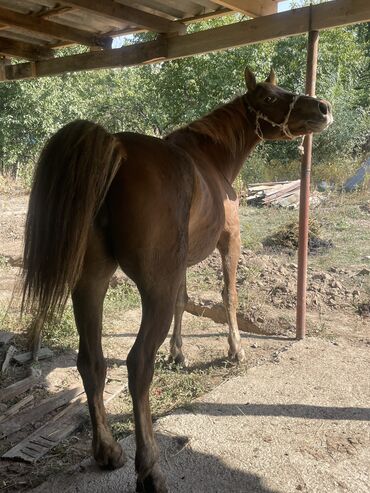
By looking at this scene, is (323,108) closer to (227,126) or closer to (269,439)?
(227,126)

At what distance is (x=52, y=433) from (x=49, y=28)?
3.33 metres

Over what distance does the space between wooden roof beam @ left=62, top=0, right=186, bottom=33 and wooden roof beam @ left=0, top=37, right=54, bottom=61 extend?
1547 mm

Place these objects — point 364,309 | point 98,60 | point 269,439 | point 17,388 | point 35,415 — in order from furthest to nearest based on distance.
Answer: point 364,309 → point 98,60 → point 17,388 → point 35,415 → point 269,439

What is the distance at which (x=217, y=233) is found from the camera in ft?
10.6

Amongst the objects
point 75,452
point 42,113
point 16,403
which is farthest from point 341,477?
point 42,113

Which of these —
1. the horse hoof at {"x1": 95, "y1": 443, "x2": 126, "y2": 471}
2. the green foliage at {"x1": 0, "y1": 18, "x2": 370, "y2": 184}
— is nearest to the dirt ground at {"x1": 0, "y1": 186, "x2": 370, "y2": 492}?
the horse hoof at {"x1": 95, "y1": 443, "x2": 126, "y2": 471}

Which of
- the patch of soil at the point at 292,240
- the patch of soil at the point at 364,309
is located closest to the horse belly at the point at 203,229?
the patch of soil at the point at 364,309

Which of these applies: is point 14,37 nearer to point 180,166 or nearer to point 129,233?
point 180,166

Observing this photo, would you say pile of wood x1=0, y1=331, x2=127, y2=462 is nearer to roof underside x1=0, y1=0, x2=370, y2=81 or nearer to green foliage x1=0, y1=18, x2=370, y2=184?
roof underside x1=0, y1=0, x2=370, y2=81

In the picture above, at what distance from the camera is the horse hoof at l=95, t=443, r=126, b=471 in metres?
2.47

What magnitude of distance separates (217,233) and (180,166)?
809mm

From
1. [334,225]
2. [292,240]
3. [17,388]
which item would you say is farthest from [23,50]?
[334,225]

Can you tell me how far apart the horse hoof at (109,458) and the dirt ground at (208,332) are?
232 mm

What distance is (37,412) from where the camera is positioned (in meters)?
3.13
